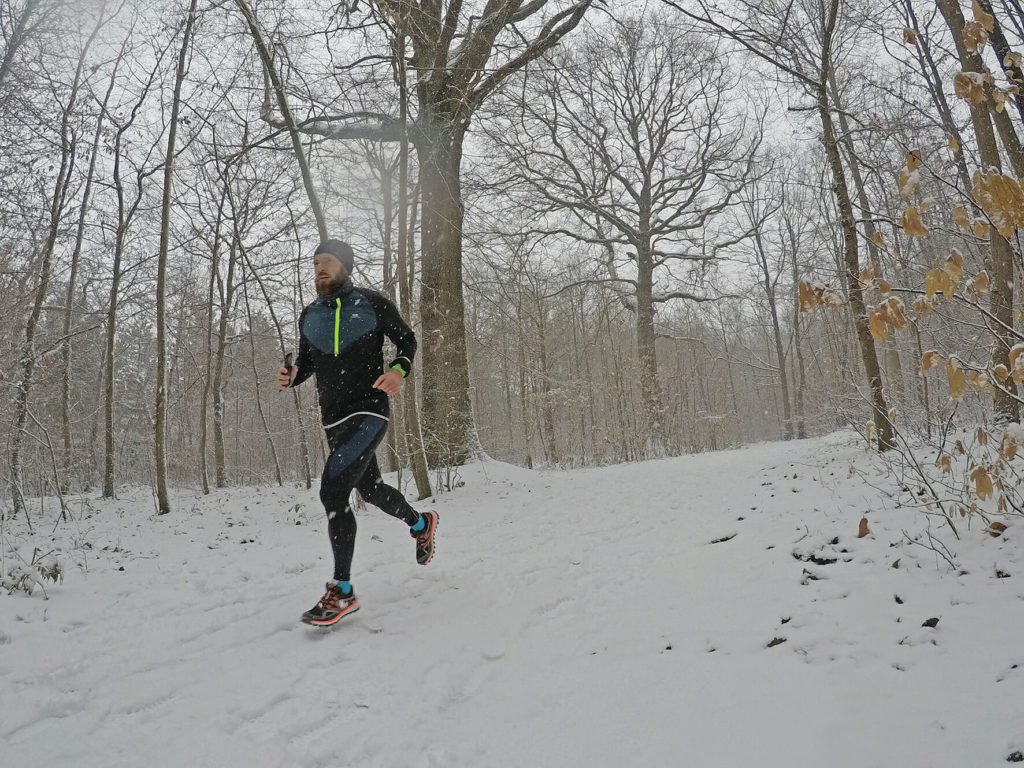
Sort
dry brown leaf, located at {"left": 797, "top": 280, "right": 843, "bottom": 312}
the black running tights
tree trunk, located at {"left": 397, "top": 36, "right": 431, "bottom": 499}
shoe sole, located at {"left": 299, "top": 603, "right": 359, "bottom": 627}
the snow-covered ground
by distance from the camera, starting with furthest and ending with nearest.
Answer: tree trunk, located at {"left": 397, "top": 36, "right": 431, "bottom": 499}, the black running tights, shoe sole, located at {"left": 299, "top": 603, "right": 359, "bottom": 627}, dry brown leaf, located at {"left": 797, "top": 280, "right": 843, "bottom": 312}, the snow-covered ground

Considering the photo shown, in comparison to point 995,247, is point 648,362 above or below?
above

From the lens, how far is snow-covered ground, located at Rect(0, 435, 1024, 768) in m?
1.63

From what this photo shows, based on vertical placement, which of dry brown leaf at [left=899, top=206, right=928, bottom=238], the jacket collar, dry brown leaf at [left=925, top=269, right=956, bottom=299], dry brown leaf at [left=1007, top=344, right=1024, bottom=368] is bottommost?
dry brown leaf at [left=1007, top=344, right=1024, bottom=368]

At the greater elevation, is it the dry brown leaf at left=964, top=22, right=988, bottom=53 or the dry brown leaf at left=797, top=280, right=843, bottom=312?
the dry brown leaf at left=964, top=22, right=988, bottom=53

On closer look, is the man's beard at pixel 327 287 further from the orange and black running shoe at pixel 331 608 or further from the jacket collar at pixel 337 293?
the orange and black running shoe at pixel 331 608

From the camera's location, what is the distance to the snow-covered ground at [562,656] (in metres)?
1.63

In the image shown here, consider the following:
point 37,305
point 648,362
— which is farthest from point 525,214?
point 37,305

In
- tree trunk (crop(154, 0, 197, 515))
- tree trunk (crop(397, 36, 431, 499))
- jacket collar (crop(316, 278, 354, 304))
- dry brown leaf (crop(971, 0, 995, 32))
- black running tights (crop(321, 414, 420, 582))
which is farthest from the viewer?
tree trunk (crop(154, 0, 197, 515))

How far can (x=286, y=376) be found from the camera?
3266 millimetres

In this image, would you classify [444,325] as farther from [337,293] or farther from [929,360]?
[929,360]

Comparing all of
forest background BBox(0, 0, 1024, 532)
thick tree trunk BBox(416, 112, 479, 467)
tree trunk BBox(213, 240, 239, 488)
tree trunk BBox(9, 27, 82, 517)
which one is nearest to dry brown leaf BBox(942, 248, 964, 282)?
forest background BBox(0, 0, 1024, 532)

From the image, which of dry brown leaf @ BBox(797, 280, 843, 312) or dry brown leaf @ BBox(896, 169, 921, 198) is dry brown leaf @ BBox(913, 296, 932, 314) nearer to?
dry brown leaf @ BBox(797, 280, 843, 312)

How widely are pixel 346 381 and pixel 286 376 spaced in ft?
1.57

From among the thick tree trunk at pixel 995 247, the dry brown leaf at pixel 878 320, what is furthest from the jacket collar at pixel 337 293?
the thick tree trunk at pixel 995 247
